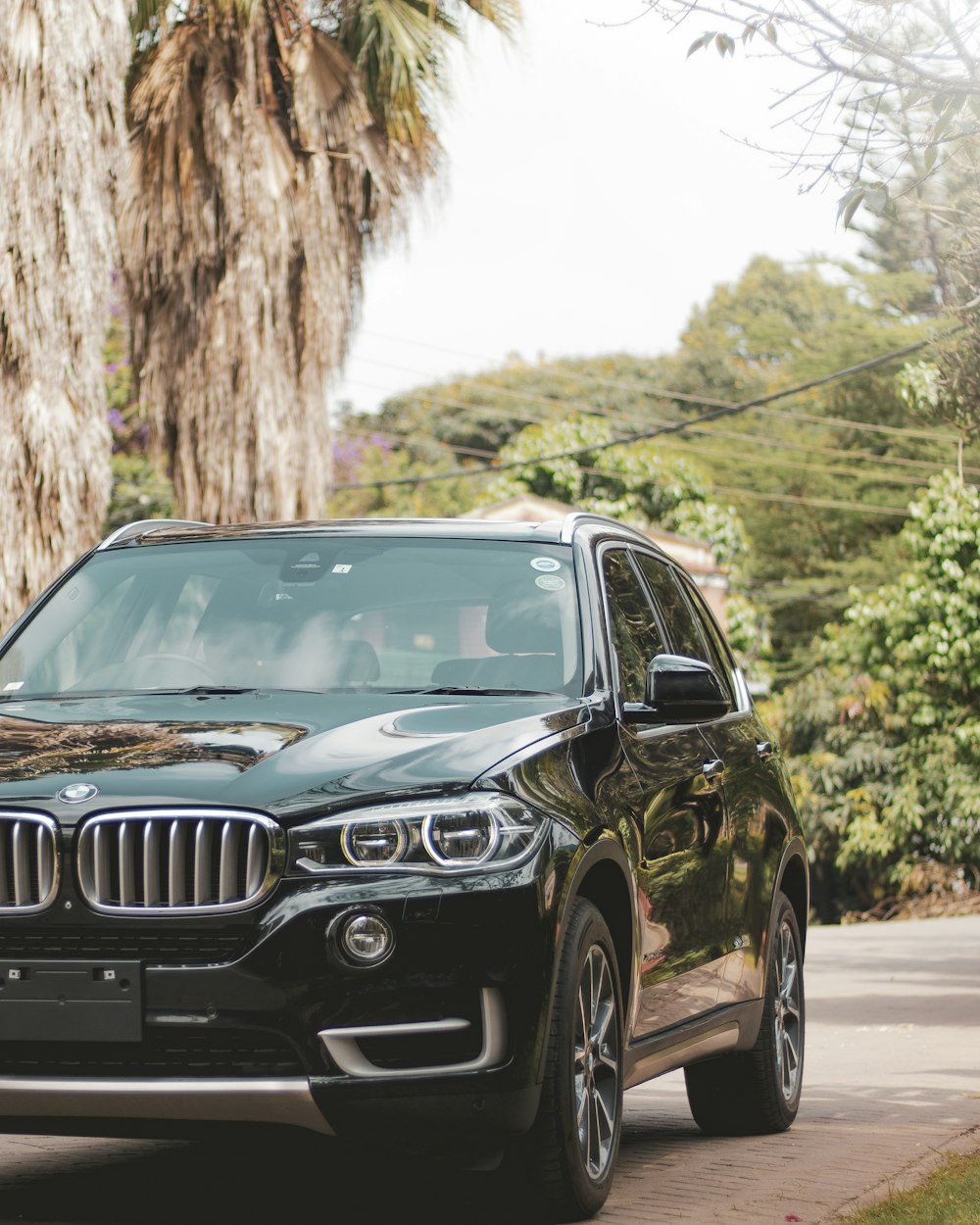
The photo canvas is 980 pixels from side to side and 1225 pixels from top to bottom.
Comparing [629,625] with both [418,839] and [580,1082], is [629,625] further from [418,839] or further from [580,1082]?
[418,839]

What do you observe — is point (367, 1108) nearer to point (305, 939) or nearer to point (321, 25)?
point (305, 939)

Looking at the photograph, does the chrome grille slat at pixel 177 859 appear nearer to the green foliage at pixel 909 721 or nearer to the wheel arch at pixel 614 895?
the wheel arch at pixel 614 895

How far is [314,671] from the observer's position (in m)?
5.87

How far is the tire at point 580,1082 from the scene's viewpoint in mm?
4910

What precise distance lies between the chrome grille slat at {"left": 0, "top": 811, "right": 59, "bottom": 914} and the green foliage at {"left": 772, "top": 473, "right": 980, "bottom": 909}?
22.2m

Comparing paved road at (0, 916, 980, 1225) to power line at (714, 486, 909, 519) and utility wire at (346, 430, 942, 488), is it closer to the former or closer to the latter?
power line at (714, 486, 909, 519)

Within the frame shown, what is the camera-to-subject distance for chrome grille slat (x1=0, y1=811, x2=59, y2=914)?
4.66 metres

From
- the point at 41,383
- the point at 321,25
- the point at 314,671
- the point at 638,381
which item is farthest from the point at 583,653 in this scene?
the point at 638,381

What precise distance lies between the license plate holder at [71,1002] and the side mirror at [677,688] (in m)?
1.85

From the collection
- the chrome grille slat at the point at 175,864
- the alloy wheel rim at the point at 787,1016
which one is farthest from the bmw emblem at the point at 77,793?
the alloy wheel rim at the point at 787,1016

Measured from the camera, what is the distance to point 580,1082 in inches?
205

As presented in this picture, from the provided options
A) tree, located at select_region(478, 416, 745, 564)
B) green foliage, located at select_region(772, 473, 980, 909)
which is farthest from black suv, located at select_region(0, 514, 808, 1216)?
tree, located at select_region(478, 416, 745, 564)

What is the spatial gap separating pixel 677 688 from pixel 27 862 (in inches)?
78.0

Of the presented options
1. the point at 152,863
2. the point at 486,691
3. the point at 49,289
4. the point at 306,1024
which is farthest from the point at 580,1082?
the point at 49,289
